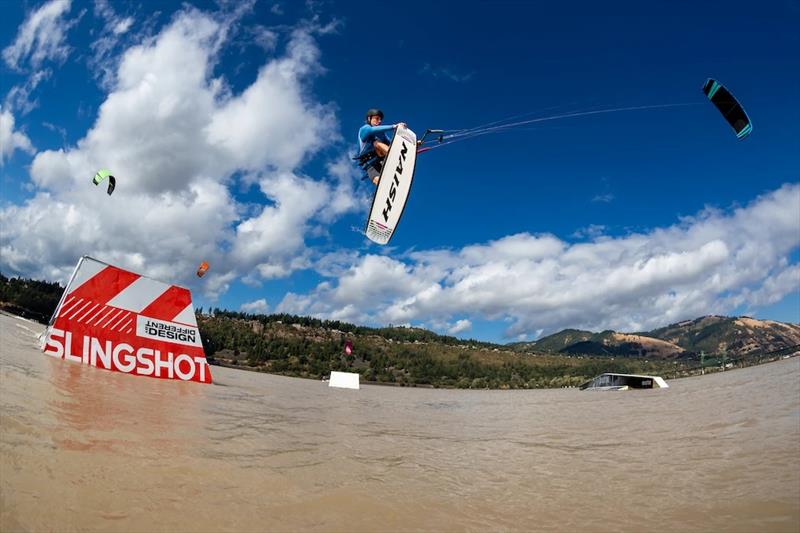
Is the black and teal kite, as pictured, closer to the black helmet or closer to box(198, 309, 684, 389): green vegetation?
the black helmet

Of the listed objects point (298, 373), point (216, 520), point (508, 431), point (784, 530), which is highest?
point (784, 530)

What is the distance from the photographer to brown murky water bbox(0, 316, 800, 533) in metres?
2.84

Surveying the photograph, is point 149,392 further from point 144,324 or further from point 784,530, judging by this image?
point 784,530

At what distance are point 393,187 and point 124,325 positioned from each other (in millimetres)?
7946

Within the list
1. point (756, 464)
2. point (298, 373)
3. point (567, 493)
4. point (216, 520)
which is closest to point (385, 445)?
point (567, 493)

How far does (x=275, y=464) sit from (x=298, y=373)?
64.2 metres

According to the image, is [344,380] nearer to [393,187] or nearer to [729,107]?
[393,187]

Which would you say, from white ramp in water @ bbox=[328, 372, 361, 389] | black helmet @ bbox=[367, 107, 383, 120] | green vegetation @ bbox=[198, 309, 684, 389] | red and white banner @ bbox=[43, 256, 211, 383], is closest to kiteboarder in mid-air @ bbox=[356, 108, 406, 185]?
black helmet @ bbox=[367, 107, 383, 120]

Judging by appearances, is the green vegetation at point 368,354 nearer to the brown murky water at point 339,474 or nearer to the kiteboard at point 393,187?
the kiteboard at point 393,187

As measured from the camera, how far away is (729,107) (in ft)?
45.2

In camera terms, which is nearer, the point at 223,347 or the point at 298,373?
the point at 298,373

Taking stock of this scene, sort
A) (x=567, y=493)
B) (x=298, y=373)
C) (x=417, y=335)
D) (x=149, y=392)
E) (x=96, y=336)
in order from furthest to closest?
(x=417, y=335) → (x=298, y=373) → (x=96, y=336) → (x=149, y=392) → (x=567, y=493)

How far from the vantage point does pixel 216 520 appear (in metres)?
2.76

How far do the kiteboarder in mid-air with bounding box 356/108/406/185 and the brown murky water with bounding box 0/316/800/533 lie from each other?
29.4 ft
